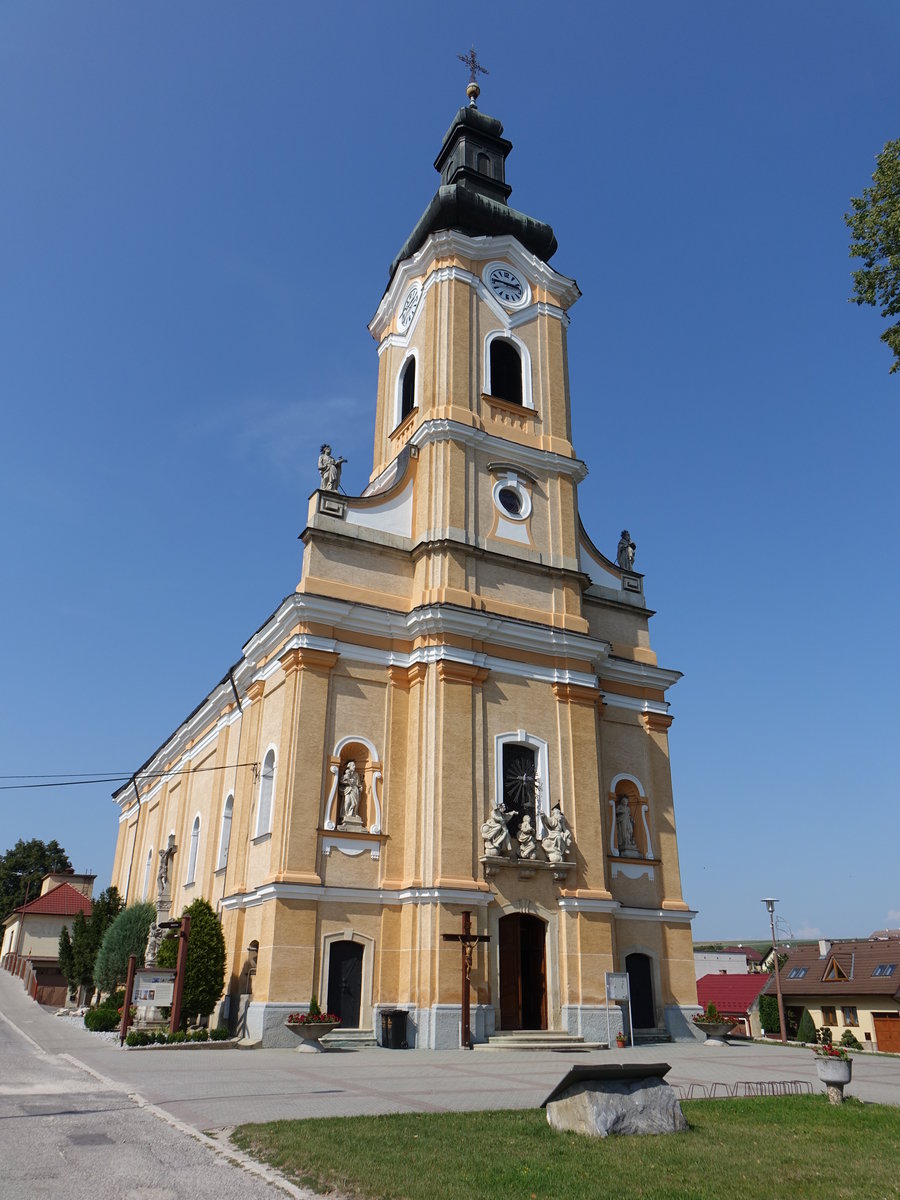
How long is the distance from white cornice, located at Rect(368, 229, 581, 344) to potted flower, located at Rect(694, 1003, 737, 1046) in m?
21.9

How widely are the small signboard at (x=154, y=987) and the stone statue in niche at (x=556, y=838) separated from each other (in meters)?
9.80

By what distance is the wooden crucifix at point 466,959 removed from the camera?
72.1 ft

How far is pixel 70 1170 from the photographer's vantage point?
8156 mm

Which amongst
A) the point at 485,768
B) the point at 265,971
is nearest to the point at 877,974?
the point at 485,768

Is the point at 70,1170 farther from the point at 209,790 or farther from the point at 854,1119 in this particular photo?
the point at 209,790

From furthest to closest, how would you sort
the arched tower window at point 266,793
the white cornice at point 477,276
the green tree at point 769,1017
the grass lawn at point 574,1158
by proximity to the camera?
1. the green tree at point 769,1017
2. the white cornice at point 477,276
3. the arched tower window at point 266,793
4. the grass lawn at point 574,1158

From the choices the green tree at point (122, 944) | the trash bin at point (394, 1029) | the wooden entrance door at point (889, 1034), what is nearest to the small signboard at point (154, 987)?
the trash bin at point (394, 1029)

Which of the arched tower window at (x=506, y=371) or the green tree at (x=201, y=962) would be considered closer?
the green tree at (x=201, y=962)

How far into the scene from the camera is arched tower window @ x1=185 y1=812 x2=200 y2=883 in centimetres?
3378

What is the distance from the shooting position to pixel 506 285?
106 feet

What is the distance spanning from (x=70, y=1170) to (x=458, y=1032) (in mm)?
15256

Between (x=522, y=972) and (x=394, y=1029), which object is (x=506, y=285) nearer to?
(x=522, y=972)

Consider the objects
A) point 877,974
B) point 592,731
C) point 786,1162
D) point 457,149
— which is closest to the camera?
point 786,1162

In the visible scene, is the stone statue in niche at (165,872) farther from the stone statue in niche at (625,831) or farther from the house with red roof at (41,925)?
the house with red roof at (41,925)
